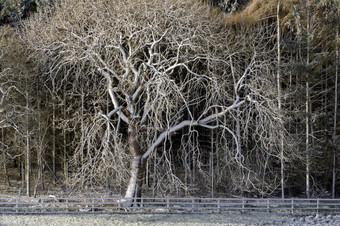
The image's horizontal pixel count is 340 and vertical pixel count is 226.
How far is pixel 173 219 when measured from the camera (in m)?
13.1

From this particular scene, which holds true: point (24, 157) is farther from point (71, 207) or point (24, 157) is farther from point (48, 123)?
point (71, 207)

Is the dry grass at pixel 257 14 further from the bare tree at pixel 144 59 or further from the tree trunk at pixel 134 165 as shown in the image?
the tree trunk at pixel 134 165

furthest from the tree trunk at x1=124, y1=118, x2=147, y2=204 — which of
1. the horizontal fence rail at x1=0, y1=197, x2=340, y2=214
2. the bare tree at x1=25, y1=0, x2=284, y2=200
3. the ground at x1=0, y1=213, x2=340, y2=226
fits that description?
the ground at x1=0, y1=213, x2=340, y2=226

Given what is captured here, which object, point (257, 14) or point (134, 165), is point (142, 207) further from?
point (257, 14)

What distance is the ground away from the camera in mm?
12477

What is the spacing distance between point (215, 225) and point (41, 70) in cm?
1004

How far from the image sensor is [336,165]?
1619cm

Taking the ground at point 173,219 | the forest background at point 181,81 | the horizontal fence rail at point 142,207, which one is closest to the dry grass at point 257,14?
the forest background at point 181,81

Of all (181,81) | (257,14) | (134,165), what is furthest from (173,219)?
(257,14)

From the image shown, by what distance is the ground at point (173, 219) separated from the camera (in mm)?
12477

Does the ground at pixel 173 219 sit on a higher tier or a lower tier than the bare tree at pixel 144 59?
lower

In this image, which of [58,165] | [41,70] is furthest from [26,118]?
[58,165]

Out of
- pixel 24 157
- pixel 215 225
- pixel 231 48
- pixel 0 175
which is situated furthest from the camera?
pixel 0 175

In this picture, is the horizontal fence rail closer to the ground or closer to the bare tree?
the ground
